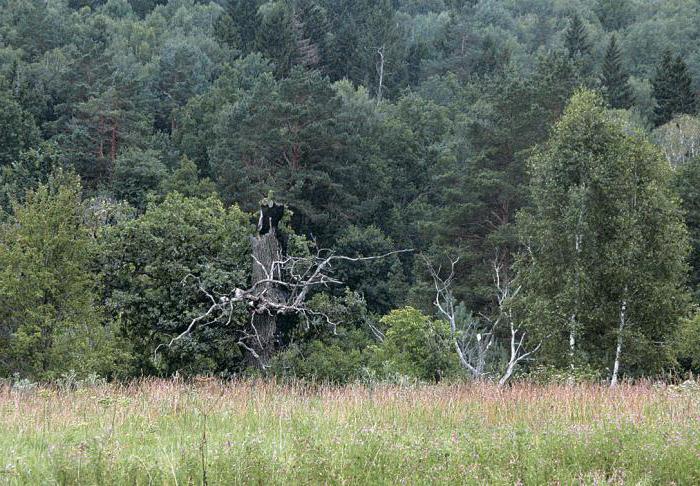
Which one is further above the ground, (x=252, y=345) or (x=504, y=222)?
(x=504, y=222)

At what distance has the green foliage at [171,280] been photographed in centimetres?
2152

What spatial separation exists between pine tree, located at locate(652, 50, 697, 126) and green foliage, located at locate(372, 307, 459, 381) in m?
50.0

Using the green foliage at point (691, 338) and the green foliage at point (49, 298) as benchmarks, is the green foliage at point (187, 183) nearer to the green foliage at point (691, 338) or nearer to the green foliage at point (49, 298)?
the green foliage at point (49, 298)

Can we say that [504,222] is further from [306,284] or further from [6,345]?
[6,345]

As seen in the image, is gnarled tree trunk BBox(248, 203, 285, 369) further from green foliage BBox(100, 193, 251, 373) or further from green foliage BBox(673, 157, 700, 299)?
green foliage BBox(673, 157, 700, 299)

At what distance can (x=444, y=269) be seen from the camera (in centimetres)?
4275

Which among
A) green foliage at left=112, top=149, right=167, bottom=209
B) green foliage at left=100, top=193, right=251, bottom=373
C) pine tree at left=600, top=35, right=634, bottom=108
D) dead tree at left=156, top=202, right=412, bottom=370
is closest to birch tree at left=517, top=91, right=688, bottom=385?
dead tree at left=156, top=202, right=412, bottom=370

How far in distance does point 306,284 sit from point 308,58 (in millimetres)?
68217

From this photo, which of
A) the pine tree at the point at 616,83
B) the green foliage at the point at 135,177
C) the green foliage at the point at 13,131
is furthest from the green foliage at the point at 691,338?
the pine tree at the point at 616,83

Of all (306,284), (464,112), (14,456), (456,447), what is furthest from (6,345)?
(464,112)

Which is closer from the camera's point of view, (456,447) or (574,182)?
(456,447)

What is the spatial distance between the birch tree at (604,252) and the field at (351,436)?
13.4m

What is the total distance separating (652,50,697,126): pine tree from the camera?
63.8 metres

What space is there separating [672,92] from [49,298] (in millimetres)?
57064
